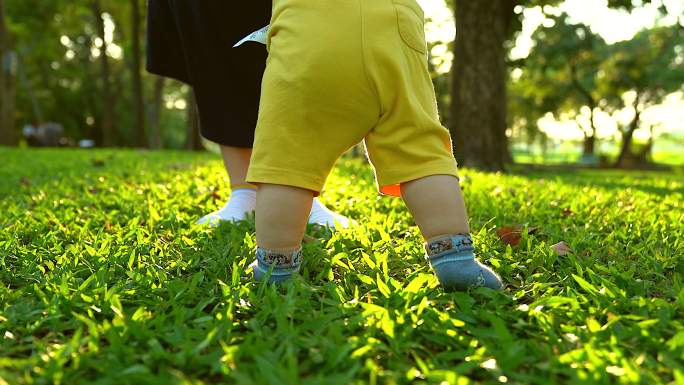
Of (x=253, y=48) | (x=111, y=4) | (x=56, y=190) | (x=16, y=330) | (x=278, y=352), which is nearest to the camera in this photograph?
(x=278, y=352)

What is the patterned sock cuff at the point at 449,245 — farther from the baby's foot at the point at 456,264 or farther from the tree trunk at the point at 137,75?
the tree trunk at the point at 137,75

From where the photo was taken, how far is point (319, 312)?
1.54 m

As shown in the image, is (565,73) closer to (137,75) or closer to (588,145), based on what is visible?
(588,145)

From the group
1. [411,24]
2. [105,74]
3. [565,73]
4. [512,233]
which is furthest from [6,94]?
[565,73]

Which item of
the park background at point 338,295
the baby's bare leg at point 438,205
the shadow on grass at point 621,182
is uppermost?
the baby's bare leg at point 438,205

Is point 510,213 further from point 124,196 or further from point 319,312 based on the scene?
point 124,196

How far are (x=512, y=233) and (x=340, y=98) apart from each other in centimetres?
117

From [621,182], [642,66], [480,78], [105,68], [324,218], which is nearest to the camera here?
[324,218]

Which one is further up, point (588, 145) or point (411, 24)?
point (411, 24)

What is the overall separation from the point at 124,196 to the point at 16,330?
2.19 meters

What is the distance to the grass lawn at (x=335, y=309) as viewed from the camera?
122 cm

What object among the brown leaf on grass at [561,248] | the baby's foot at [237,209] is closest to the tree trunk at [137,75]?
the baby's foot at [237,209]

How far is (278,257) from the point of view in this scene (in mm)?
1748

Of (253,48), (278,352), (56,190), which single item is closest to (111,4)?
(56,190)
